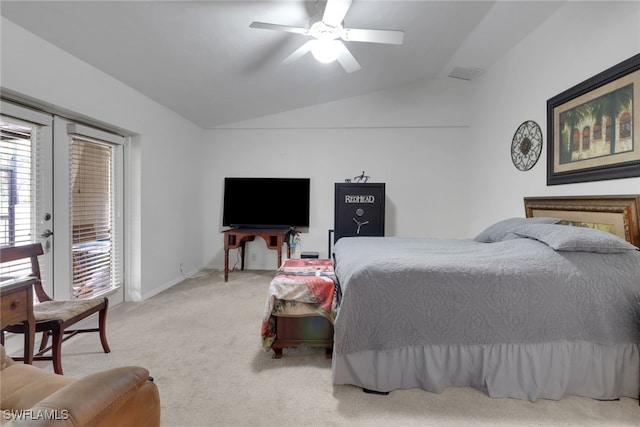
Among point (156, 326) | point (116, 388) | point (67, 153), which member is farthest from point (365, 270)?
point (67, 153)

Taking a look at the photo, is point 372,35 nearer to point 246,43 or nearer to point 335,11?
point 335,11

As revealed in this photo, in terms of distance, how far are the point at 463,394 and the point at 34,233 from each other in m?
3.16

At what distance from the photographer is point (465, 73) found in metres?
4.00

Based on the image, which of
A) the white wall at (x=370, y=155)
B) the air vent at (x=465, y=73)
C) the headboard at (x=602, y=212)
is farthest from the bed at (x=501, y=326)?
the air vent at (x=465, y=73)

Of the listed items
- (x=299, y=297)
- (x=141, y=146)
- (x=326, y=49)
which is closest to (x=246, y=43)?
(x=326, y=49)

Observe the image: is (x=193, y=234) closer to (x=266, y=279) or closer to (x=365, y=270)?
(x=266, y=279)

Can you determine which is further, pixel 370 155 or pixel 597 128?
pixel 370 155

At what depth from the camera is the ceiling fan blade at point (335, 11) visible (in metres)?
1.76

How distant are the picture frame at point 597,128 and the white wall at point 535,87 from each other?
0.08 meters

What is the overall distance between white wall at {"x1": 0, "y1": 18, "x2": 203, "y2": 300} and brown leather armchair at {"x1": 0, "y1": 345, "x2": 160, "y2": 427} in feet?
6.34

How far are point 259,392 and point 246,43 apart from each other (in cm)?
272

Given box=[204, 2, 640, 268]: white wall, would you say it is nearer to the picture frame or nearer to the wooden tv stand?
the wooden tv stand

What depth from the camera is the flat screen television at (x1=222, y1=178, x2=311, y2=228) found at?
14.4 feet

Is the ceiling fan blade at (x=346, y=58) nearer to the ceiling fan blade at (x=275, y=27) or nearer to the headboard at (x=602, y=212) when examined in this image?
the ceiling fan blade at (x=275, y=27)
